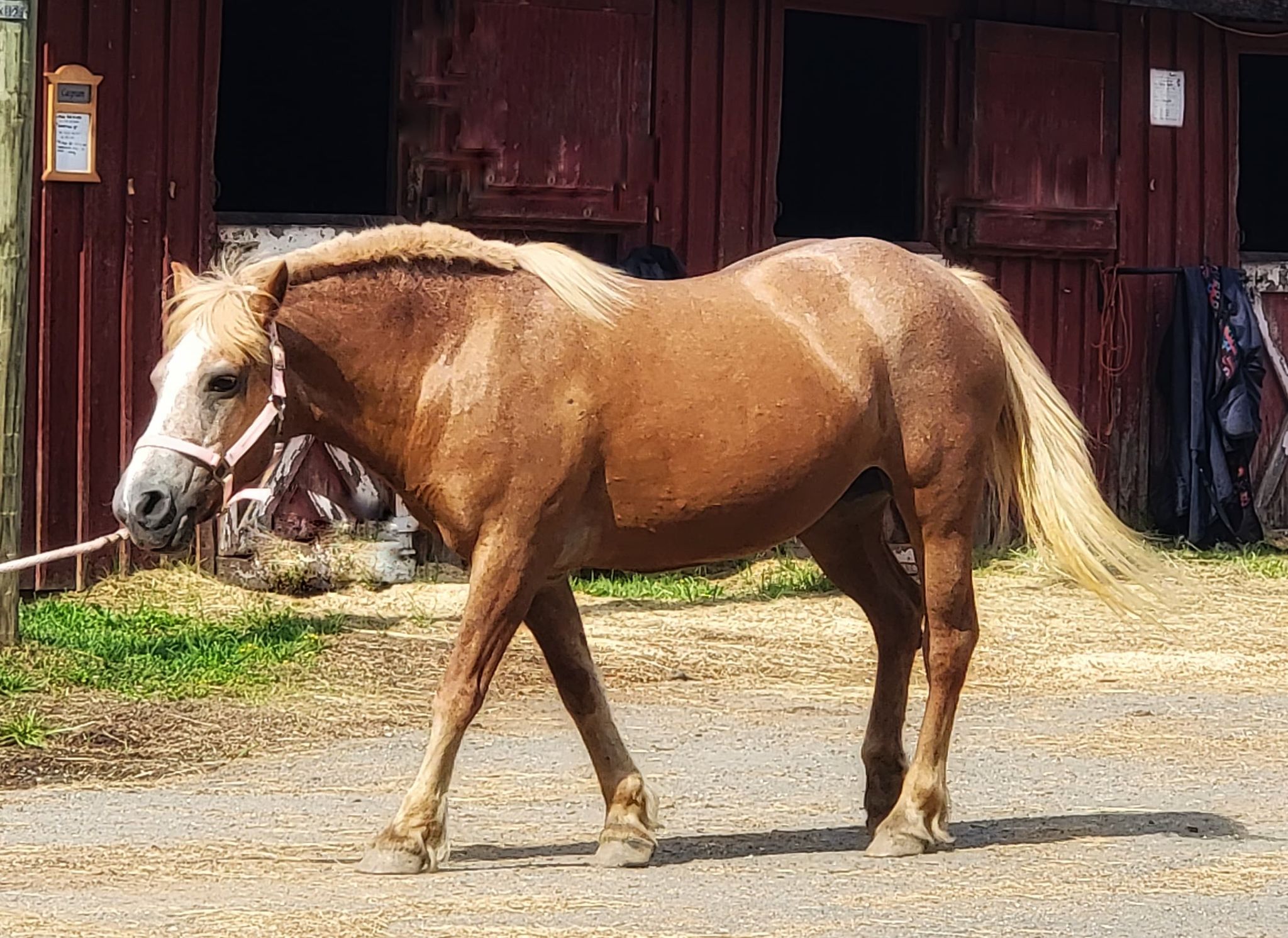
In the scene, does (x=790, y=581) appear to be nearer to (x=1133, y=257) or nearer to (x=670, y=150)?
(x=670, y=150)

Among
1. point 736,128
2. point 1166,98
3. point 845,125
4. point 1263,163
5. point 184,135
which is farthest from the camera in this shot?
point 1263,163

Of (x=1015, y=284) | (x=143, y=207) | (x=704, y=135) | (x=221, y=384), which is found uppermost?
(x=704, y=135)

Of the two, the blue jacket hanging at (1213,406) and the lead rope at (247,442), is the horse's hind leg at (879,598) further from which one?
the blue jacket hanging at (1213,406)

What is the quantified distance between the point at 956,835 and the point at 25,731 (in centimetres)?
299

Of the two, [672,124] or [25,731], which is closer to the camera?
Result: [25,731]

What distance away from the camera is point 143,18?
32.7 ft

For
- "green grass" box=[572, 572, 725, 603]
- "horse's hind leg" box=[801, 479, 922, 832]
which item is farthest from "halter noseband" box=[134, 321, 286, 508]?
"green grass" box=[572, 572, 725, 603]

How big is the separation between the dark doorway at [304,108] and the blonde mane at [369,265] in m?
8.88

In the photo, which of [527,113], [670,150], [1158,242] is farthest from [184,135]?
[1158,242]

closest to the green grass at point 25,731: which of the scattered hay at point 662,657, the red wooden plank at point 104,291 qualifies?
the scattered hay at point 662,657

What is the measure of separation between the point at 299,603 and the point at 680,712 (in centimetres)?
262

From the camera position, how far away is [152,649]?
8500mm

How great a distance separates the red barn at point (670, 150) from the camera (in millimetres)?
9914

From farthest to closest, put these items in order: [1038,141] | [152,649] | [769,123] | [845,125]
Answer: [845,125] → [1038,141] → [769,123] → [152,649]
